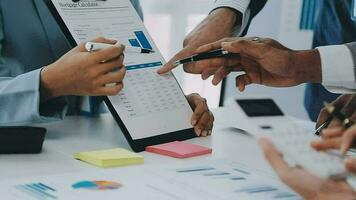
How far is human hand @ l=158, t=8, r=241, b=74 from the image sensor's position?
117 cm

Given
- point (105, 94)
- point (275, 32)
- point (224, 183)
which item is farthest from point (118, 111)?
point (275, 32)

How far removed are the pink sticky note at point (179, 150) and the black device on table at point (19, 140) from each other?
0.20m

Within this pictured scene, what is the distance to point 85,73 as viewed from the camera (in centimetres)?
97

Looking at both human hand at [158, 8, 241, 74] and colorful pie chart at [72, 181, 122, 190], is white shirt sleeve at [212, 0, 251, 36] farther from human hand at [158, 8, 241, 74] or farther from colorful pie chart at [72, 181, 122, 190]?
colorful pie chart at [72, 181, 122, 190]

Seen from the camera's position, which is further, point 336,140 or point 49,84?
point 49,84

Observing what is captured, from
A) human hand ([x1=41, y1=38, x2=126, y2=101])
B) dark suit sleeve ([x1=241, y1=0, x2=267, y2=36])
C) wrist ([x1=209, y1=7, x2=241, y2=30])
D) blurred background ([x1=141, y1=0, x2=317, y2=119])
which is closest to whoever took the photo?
human hand ([x1=41, y1=38, x2=126, y2=101])

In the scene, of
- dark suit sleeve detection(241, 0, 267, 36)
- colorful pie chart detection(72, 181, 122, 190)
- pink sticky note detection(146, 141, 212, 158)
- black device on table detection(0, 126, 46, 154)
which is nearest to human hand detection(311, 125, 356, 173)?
colorful pie chart detection(72, 181, 122, 190)

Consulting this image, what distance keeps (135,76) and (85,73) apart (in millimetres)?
134

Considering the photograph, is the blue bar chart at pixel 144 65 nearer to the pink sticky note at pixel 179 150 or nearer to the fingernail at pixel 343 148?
the pink sticky note at pixel 179 150

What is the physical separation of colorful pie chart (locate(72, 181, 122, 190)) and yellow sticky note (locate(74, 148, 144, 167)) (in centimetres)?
10

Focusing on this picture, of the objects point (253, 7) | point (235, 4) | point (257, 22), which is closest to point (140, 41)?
point (235, 4)

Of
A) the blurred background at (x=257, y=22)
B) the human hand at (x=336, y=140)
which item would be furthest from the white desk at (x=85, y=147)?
the blurred background at (x=257, y=22)

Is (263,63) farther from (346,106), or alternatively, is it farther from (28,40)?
(28,40)

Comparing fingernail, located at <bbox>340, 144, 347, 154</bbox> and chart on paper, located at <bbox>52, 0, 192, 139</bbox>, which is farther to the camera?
chart on paper, located at <bbox>52, 0, 192, 139</bbox>
